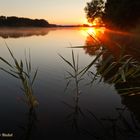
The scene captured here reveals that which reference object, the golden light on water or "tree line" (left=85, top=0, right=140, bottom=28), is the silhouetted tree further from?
"tree line" (left=85, top=0, right=140, bottom=28)

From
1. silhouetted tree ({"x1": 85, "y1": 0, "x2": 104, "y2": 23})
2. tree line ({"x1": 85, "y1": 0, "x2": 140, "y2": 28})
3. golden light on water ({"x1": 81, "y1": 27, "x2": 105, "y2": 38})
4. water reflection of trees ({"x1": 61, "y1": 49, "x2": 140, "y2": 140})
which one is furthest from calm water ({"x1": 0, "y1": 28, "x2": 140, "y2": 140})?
silhouetted tree ({"x1": 85, "y1": 0, "x2": 104, "y2": 23})

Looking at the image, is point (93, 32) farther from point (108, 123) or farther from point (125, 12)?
point (125, 12)

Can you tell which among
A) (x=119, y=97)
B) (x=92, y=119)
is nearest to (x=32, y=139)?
(x=92, y=119)

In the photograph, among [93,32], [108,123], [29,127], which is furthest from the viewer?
[93,32]

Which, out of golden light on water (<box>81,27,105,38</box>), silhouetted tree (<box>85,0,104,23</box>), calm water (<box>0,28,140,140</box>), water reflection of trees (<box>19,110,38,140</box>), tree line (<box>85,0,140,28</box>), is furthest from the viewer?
silhouetted tree (<box>85,0,104,23</box>)

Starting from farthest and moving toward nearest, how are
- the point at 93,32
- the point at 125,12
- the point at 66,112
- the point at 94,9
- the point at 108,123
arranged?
the point at 94,9 < the point at 125,12 < the point at 93,32 < the point at 66,112 < the point at 108,123

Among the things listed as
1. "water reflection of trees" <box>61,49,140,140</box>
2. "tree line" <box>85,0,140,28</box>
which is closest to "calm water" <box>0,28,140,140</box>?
"water reflection of trees" <box>61,49,140,140</box>

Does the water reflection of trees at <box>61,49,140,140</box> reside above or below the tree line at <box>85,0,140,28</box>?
below

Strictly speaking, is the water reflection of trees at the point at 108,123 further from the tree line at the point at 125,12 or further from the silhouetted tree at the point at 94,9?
the silhouetted tree at the point at 94,9

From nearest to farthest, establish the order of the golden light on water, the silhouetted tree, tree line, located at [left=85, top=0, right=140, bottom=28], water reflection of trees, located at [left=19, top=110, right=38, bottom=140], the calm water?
1. water reflection of trees, located at [left=19, top=110, right=38, bottom=140]
2. the calm water
3. the golden light on water
4. tree line, located at [left=85, top=0, right=140, bottom=28]
5. the silhouetted tree

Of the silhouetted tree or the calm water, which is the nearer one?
the calm water

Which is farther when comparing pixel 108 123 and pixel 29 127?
pixel 108 123

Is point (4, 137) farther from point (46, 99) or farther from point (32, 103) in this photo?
point (46, 99)

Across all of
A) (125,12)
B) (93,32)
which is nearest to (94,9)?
(125,12)
